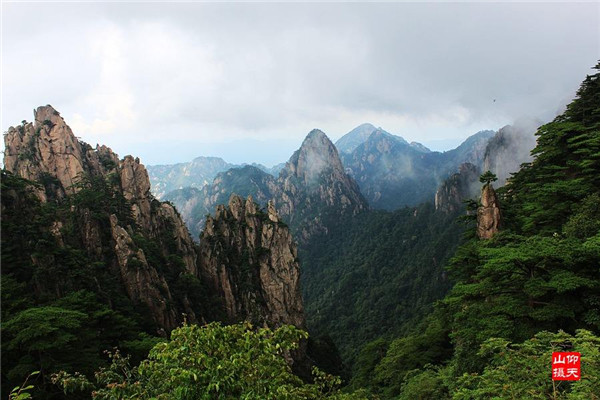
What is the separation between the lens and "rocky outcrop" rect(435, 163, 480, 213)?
532 ft

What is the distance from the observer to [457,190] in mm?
164750

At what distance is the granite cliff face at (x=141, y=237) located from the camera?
37.7 meters

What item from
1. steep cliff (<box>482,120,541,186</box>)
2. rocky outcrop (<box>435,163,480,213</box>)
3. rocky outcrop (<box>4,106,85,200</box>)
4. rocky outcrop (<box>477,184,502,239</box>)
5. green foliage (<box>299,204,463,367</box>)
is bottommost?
green foliage (<box>299,204,463,367</box>)

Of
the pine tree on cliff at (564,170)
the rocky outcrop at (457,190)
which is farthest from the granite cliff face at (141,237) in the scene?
the rocky outcrop at (457,190)

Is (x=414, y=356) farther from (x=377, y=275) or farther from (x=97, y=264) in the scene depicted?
(x=377, y=275)

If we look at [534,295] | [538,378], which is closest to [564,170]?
[534,295]

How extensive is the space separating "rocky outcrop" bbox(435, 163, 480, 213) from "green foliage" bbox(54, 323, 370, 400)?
165409mm

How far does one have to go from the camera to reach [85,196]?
4344 centimetres

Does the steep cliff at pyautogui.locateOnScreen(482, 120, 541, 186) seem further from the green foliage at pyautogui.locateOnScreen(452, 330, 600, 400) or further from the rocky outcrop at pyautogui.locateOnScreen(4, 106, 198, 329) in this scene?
the green foliage at pyautogui.locateOnScreen(452, 330, 600, 400)

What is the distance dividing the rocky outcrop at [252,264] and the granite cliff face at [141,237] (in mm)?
185

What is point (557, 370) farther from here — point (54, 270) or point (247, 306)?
point (247, 306)

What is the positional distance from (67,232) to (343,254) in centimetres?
15939

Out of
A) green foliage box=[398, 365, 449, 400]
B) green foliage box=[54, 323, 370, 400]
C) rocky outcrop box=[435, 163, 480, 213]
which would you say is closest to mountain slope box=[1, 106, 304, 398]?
green foliage box=[54, 323, 370, 400]

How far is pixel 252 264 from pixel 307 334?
57.2 m
